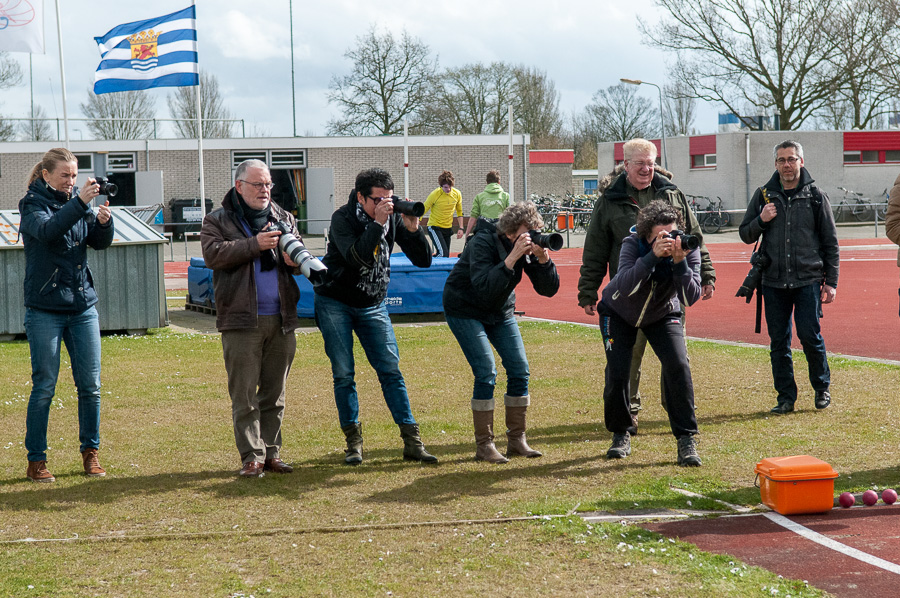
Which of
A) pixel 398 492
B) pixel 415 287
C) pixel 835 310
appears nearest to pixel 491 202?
pixel 415 287

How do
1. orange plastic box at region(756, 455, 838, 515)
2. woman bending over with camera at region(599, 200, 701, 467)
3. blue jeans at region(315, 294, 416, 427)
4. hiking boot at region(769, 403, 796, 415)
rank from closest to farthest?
orange plastic box at region(756, 455, 838, 515)
woman bending over with camera at region(599, 200, 701, 467)
blue jeans at region(315, 294, 416, 427)
hiking boot at region(769, 403, 796, 415)

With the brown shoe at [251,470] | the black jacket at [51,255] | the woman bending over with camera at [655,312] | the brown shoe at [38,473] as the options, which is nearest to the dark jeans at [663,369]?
the woman bending over with camera at [655,312]

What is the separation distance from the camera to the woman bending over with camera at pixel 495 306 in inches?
230

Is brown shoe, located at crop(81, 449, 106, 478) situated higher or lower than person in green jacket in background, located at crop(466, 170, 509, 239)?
lower

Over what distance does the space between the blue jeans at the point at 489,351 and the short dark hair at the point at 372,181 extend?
0.94 meters

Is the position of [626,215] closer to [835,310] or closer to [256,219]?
[256,219]

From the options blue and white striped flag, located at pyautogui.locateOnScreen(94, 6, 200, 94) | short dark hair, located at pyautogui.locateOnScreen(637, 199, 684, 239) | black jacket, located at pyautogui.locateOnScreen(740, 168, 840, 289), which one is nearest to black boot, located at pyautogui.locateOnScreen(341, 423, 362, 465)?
short dark hair, located at pyautogui.locateOnScreen(637, 199, 684, 239)

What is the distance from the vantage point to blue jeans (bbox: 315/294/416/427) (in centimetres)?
605

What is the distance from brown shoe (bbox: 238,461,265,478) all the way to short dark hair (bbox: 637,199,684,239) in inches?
106

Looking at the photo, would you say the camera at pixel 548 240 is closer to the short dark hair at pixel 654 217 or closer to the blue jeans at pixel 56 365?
the short dark hair at pixel 654 217

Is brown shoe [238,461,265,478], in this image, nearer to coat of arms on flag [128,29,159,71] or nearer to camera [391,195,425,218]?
camera [391,195,425,218]

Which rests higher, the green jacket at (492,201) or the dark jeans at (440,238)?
the green jacket at (492,201)

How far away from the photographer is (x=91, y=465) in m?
5.95

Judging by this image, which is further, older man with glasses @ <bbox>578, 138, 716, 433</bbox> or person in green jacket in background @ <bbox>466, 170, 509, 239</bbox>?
person in green jacket in background @ <bbox>466, 170, 509, 239</bbox>
